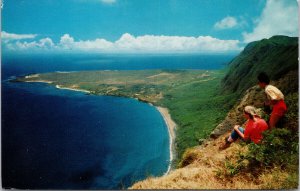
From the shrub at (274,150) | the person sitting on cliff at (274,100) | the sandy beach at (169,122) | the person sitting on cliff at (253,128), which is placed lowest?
the sandy beach at (169,122)

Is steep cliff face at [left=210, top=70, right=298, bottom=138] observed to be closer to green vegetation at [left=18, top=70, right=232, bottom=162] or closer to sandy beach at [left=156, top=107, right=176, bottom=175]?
green vegetation at [left=18, top=70, right=232, bottom=162]

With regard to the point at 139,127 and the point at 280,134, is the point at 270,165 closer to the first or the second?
the point at 280,134

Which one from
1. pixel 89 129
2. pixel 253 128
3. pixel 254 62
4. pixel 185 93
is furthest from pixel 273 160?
pixel 185 93

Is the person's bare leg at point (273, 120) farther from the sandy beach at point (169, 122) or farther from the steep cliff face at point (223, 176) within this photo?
the sandy beach at point (169, 122)

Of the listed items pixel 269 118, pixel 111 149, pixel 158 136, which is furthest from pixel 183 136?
pixel 269 118

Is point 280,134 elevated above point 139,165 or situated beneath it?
elevated above

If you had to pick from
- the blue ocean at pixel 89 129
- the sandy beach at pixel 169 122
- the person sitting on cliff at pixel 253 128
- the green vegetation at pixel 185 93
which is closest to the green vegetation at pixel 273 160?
the person sitting on cliff at pixel 253 128
